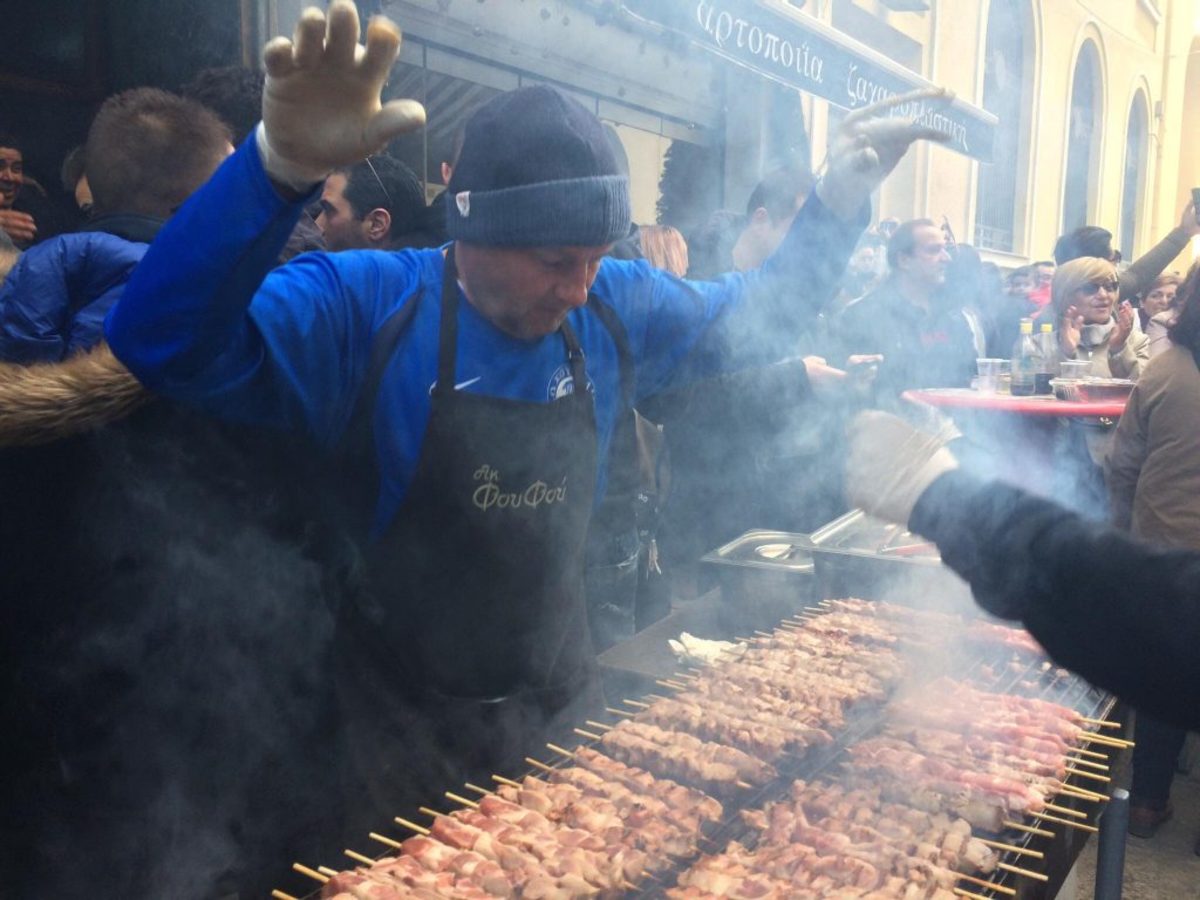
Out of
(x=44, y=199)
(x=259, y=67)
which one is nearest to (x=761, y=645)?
(x=259, y=67)

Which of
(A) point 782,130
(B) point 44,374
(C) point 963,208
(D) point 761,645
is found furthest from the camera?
(C) point 963,208

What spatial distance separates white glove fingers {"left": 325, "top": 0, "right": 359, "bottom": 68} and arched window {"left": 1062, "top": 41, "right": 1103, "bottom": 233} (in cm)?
1756

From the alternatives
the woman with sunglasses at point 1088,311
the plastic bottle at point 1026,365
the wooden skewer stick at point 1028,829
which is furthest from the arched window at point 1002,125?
the wooden skewer stick at point 1028,829

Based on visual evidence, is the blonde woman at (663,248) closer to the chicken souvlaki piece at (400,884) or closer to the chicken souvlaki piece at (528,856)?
the chicken souvlaki piece at (528,856)

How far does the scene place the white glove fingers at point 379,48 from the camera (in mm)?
1509

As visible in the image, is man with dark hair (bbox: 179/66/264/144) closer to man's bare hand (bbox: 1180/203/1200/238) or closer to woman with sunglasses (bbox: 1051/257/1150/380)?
woman with sunglasses (bbox: 1051/257/1150/380)

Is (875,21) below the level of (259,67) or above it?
above

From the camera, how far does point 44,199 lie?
4723 mm

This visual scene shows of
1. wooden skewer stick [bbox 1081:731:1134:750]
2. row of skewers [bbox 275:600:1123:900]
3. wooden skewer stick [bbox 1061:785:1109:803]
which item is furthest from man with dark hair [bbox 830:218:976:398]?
wooden skewer stick [bbox 1061:785:1109:803]

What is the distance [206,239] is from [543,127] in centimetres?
86

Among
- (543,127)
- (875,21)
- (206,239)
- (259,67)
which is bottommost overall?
(206,239)

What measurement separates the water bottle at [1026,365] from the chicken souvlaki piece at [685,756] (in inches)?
166

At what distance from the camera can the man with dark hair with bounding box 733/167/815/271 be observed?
558 cm

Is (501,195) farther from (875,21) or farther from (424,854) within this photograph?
(875,21)
